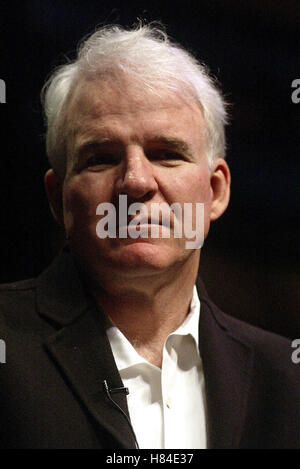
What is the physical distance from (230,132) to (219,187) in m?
0.15

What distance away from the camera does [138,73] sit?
1085 millimetres

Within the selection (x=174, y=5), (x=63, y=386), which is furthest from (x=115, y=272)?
(x=174, y=5)

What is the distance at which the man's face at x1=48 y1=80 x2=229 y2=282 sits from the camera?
3.38 feet

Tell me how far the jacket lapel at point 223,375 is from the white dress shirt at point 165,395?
0.07 ft

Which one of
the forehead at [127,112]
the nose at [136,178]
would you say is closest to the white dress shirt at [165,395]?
the nose at [136,178]

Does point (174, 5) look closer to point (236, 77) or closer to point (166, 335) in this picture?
point (236, 77)

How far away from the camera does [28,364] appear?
3.27 ft

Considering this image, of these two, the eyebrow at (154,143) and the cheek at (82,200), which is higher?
the eyebrow at (154,143)

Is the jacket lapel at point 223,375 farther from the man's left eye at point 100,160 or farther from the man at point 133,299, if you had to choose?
the man's left eye at point 100,160

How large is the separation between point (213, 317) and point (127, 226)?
0.29 m

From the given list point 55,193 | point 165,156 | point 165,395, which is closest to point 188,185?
point 165,156

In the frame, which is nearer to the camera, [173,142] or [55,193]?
[173,142]

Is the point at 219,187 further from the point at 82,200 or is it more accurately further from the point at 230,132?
the point at 82,200

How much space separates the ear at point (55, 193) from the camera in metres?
A: 1.18
